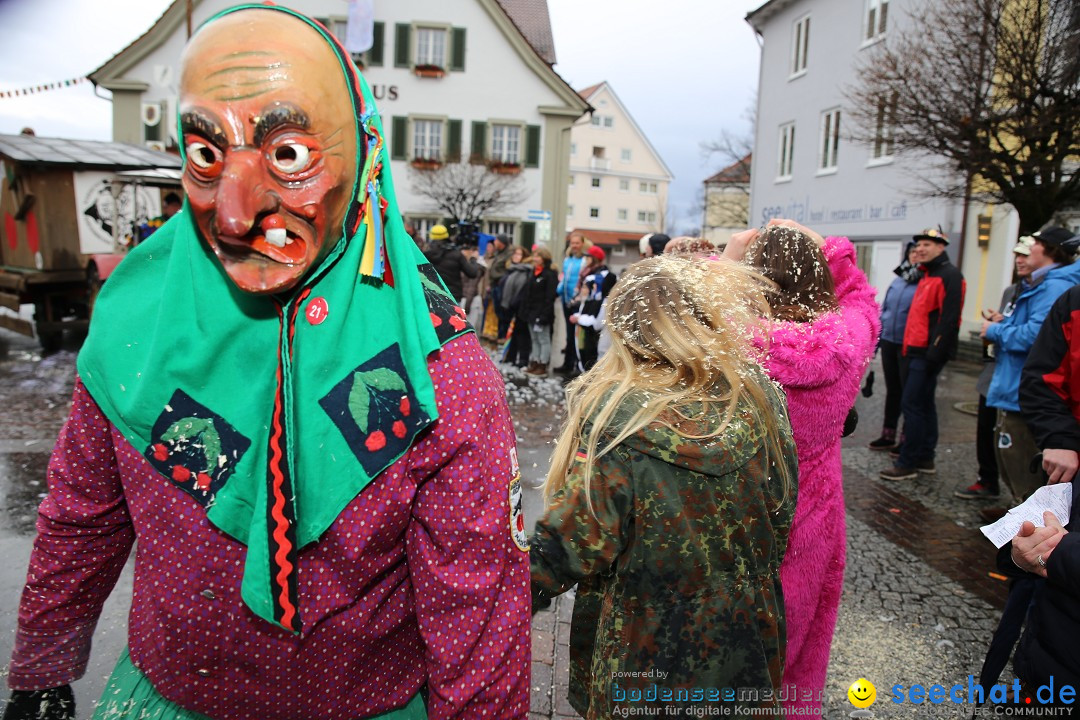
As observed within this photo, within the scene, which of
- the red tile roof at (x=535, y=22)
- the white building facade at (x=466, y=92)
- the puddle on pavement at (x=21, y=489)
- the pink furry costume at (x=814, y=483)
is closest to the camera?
the pink furry costume at (x=814, y=483)

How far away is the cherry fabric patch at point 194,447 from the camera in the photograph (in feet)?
4.03

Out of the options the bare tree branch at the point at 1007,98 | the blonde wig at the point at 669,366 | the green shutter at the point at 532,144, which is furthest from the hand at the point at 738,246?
the green shutter at the point at 532,144

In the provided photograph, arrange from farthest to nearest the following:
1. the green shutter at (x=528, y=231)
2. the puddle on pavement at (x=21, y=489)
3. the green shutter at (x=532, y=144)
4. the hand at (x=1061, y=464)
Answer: the green shutter at (x=528, y=231)
the green shutter at (x=532, y=144)
the puddle on pavement at (x=21, y=489)
the hand at (x=1061, y=464)

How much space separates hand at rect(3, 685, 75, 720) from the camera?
A: 4.46 feet

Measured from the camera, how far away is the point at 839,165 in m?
19.0

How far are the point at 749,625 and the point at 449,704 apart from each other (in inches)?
37.9

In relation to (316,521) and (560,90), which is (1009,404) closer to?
(316,521)

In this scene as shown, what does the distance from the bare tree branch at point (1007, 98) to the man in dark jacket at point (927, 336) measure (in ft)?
11.6

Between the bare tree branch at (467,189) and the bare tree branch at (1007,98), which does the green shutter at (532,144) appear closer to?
the bare tree branch at (467,189)

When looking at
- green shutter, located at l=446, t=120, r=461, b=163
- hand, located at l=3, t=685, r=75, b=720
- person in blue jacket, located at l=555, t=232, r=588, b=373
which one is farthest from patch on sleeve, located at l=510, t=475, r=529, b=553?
green shutter, located at l=446, t=120, r=461, b=163

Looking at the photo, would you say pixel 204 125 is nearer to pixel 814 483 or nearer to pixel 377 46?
pixel 814 483

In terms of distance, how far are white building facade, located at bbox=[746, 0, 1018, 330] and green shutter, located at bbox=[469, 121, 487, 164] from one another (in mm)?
8482

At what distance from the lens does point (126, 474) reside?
50.4 inches

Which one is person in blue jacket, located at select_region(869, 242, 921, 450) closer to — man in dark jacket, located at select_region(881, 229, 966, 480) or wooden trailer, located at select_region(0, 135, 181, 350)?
man in dark jacket, located at select_region(881, 229, 966, 480)
